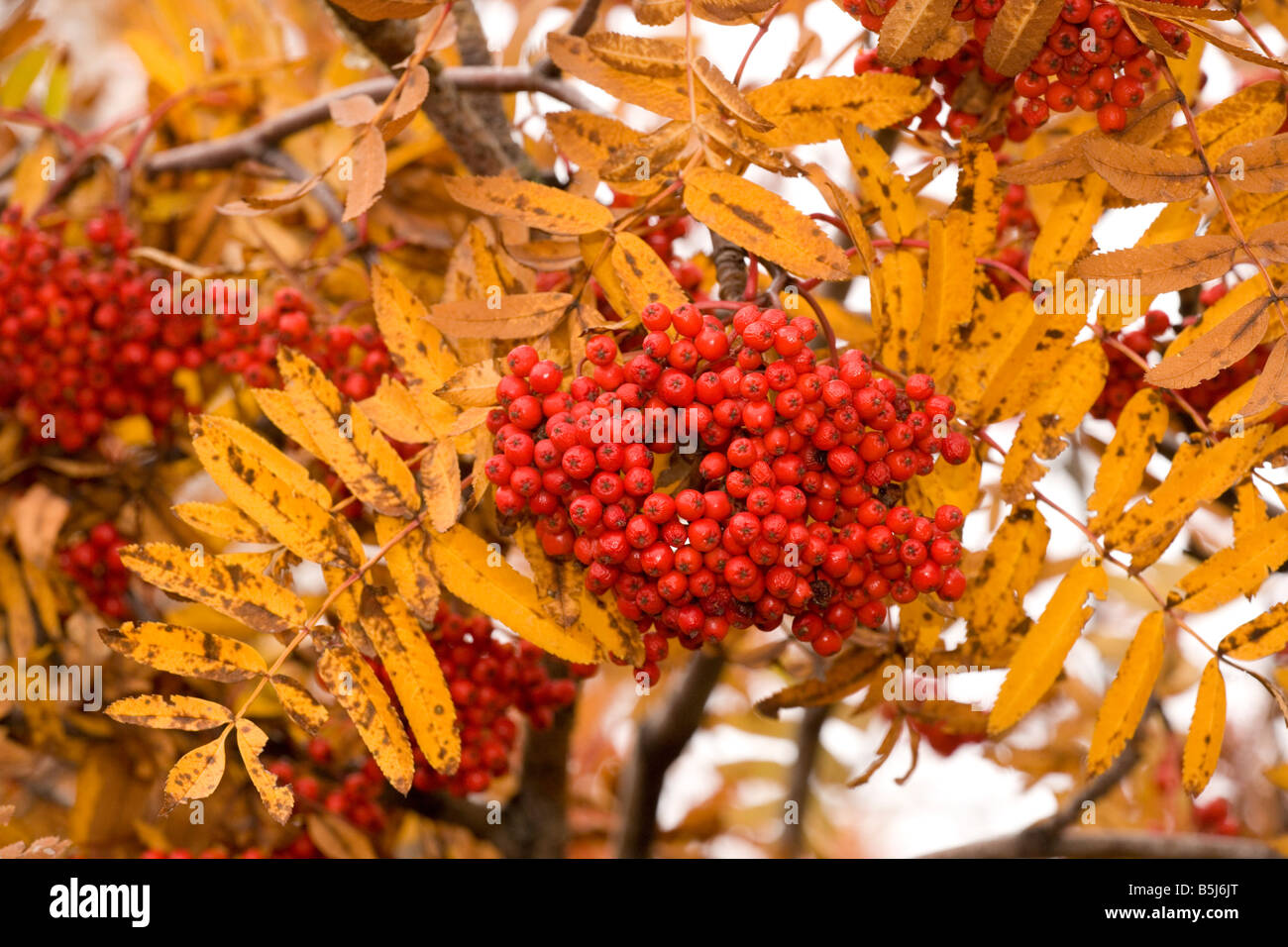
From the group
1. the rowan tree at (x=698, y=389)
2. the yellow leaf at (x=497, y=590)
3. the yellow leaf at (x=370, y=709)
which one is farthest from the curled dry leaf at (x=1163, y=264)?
the yellow leaf at (x=370, y=709)

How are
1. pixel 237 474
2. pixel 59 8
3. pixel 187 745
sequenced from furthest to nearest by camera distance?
pixel 59 8
pixel 187 745
pixel 237 474

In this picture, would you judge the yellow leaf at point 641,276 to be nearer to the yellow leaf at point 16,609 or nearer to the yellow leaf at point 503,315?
the yellow leaf at point 503,315

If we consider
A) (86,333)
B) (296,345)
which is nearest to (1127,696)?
(296,345)

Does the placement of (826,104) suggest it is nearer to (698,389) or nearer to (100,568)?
(698,389)

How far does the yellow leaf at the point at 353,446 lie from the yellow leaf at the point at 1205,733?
118 cm

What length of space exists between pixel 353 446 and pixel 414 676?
0.35 m

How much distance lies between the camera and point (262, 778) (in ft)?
4.64

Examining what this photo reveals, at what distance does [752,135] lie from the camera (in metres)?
1.53

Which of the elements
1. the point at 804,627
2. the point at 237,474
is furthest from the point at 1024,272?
the point at 237,474

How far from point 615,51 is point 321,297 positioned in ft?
3.89

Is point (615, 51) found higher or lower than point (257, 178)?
lower

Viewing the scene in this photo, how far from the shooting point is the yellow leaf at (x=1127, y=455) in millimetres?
1652
